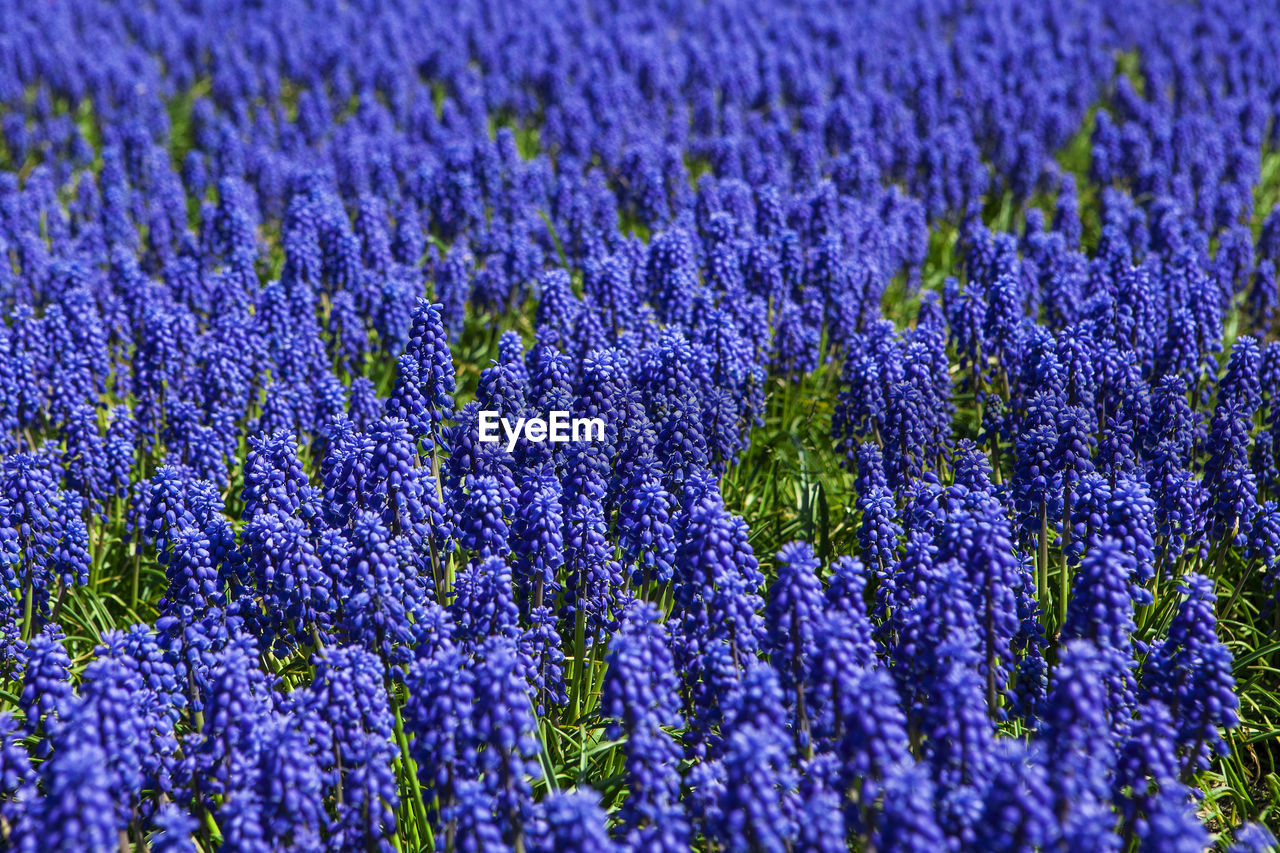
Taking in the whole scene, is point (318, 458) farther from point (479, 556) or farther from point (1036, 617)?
point (1036, 617)

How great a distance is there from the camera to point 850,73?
1795 cm

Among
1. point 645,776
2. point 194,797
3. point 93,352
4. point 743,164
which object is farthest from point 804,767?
point 743,164

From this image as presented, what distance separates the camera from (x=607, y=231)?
12.8 m

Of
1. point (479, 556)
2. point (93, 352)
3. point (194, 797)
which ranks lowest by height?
point (194, 797)

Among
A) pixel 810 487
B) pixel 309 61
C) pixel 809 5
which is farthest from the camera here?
pixel 809 5

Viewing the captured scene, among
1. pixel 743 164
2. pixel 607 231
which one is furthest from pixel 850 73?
pixel 607 231

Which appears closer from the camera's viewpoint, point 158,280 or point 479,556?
point 479,556

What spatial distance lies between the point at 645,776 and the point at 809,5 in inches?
792

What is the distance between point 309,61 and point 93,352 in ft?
36.2

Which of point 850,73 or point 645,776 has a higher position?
point 850,73

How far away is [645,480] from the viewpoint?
7305 mm

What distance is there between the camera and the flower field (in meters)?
5.39

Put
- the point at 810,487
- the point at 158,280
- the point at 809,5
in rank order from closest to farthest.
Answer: the point at 810,487 → the point at 158,280 → the point at 809,5

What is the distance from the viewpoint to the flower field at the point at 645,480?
5387 mm
